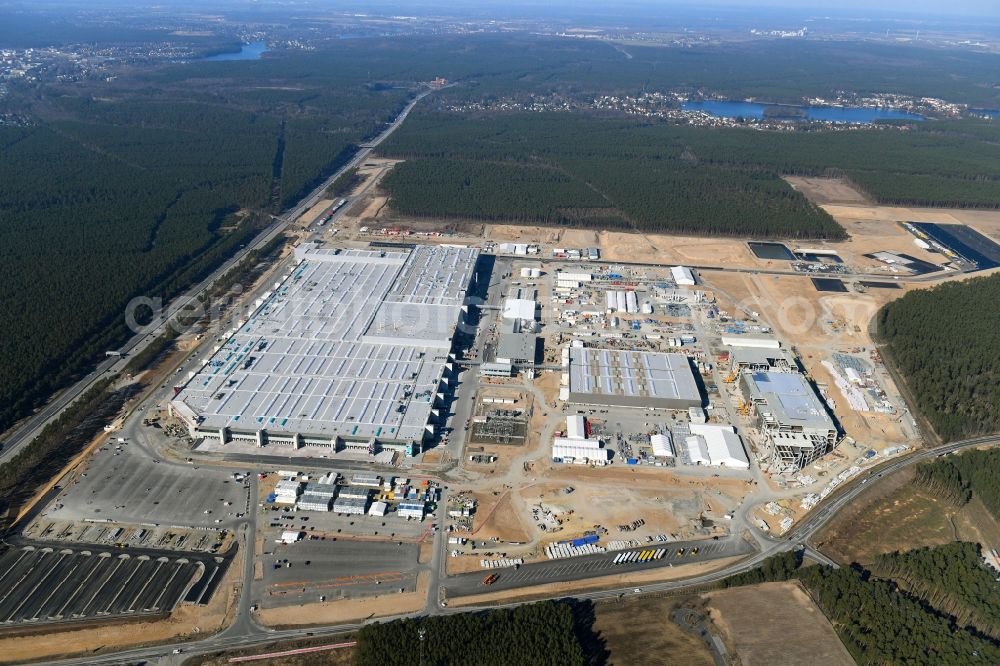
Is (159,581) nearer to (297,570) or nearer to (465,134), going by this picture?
(297,570)

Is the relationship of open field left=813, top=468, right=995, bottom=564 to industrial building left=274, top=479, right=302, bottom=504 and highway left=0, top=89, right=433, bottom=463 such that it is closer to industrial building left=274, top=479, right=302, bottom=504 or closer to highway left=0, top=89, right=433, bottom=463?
industrial building left=274, top=479, right=302, bottom=504

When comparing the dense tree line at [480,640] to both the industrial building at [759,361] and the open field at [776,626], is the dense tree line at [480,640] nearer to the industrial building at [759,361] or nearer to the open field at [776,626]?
the open field at [776,626]

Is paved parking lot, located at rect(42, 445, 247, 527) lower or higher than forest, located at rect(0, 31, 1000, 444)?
lower

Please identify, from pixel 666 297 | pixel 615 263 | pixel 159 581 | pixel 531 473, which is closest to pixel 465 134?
pixel 615 263

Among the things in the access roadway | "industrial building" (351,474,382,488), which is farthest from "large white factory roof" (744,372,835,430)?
"industrial building" (351,474,382,488)

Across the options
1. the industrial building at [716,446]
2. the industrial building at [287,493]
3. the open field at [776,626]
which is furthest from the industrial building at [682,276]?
the industrial building at [287,493]

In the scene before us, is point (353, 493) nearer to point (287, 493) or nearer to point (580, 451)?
point (287, 493)

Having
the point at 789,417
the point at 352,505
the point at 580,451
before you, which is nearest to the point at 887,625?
the point at 789,417
